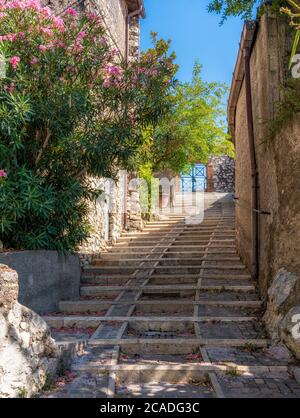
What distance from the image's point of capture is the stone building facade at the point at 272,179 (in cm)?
495

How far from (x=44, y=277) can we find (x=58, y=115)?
8.20 ft

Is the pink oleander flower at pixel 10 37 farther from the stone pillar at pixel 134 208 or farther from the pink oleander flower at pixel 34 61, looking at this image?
the stone pillar at pixel 134 208

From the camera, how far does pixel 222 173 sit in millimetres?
24891

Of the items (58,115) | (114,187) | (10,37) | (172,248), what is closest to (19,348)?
(58,115)

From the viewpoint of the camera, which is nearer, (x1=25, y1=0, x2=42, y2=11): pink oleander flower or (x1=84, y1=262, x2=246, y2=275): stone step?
(x1=25, y1=0, x2=42, y2=11): pink oleander flower

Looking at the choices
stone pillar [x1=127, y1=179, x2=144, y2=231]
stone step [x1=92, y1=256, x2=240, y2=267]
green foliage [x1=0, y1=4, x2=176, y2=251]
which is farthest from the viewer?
stone pillar [x1=127, y1=179, x2=144, y2=231]

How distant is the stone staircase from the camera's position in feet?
12.4

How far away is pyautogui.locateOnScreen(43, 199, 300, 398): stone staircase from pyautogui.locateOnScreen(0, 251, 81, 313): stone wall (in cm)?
26

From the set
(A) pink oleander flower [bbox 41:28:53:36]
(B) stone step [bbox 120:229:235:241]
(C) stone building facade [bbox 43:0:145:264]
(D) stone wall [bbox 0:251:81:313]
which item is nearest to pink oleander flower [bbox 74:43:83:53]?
(A) pink oleander flower [bbox 41:28:53:36]

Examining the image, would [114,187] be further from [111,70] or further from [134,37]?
[134,37]

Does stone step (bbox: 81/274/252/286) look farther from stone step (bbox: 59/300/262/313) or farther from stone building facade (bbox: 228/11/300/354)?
stone step (bbox: 59/300/262/313)

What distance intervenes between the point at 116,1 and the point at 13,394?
11.5m
